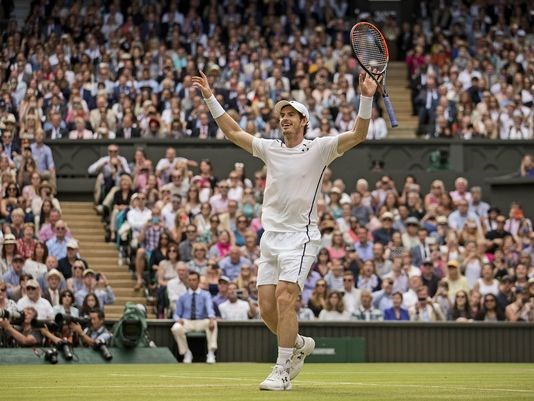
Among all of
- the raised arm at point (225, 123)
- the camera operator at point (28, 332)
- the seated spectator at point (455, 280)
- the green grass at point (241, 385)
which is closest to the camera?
the green grass at point (241, 385)

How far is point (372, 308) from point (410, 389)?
10247 millimetres

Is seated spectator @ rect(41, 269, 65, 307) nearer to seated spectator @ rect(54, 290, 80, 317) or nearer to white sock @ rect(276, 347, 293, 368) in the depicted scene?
seated spectator @ rect(54, 290, 80, 317)

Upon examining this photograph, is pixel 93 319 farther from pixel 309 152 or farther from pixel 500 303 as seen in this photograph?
pixel 309 152

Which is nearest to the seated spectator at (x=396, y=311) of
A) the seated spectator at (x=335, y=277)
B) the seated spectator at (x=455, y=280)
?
the seated spectator at (x=335, y=277)

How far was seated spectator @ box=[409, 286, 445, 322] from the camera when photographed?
21391 mm

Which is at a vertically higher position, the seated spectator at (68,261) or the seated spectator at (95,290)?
the seated spectator at (68,261)

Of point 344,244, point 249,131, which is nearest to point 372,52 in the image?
point 344,244

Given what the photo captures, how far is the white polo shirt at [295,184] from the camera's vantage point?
10.9 meters

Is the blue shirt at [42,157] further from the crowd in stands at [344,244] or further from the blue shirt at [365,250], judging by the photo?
the blue shirt at [365,250]

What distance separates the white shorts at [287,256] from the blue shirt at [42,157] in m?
14.1

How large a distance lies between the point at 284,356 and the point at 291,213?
3.73ft

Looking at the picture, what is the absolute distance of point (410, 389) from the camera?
36.3ft

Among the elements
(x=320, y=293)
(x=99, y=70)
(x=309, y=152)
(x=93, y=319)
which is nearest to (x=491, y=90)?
(x=99, y=70)

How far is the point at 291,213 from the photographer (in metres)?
10.9
